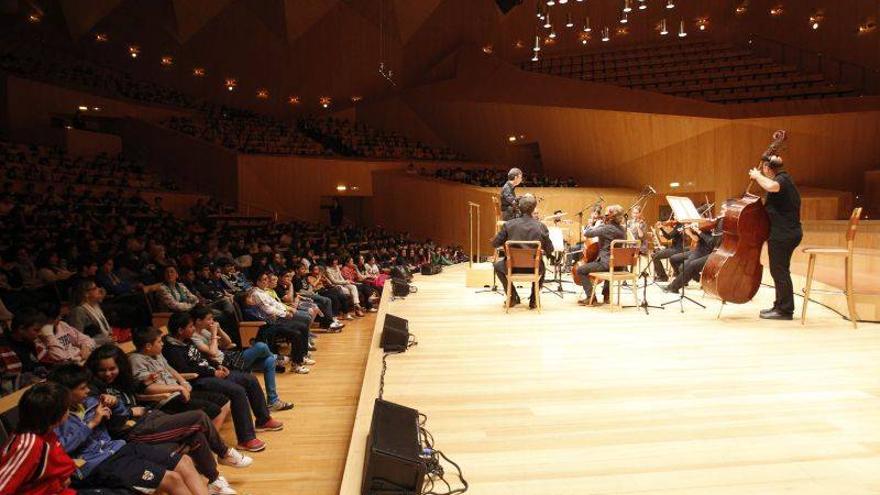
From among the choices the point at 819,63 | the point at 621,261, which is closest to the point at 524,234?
the point at 621,261

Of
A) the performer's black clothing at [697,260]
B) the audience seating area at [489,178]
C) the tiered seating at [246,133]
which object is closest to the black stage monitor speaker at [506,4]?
the audience seating area at [489,178]

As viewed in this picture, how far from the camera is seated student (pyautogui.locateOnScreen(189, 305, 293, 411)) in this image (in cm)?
431

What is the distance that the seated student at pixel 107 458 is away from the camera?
2.63m

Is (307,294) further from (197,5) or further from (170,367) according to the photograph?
(197,5)

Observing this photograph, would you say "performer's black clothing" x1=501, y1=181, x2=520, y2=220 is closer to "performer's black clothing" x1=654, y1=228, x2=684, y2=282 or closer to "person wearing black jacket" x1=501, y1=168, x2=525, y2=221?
"person wearing black jacket" x1=501, y1=168, x2=525, y2=221

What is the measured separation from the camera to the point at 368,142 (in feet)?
63.7

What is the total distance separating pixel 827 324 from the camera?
4.79m

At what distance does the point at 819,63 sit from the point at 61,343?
16.2 meters

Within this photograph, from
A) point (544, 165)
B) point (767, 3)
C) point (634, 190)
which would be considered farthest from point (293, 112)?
point (767, 3)

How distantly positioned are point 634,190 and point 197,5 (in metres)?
13.3

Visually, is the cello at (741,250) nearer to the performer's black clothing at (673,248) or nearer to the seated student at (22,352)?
the performer's black clothing at (673,248)

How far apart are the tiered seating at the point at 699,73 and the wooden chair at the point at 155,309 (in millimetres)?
12279

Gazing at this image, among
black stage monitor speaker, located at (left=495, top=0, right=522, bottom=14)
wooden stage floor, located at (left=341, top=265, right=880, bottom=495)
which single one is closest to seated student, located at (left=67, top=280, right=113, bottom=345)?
wooden stage floor, located at (left=341, top=265, right=880, bottom=495)

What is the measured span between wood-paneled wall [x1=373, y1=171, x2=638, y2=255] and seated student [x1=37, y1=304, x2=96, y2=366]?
33.3 ft
